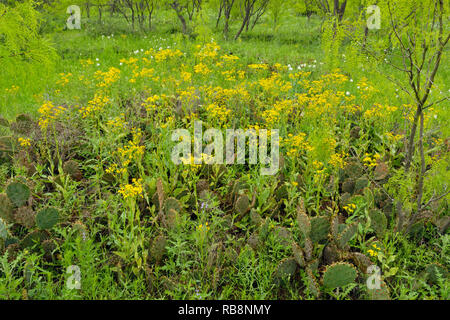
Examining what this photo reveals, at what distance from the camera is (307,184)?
377 centimetres

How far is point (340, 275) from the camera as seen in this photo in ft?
8.04

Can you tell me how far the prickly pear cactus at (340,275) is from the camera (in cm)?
244

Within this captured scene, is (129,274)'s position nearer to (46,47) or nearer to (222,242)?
(222,242)

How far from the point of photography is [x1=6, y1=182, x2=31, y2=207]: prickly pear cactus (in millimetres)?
3076

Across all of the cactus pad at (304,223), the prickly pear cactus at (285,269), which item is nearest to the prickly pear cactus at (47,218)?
the prickly pear cactus at (285,269)

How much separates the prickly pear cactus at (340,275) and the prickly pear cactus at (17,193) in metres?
2.64

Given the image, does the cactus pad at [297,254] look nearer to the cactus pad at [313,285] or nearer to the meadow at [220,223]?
the meadow at [220,223]

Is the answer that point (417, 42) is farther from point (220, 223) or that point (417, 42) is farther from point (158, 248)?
point (158, 248)

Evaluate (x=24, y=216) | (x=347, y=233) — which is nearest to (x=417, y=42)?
(x=347, y=233)

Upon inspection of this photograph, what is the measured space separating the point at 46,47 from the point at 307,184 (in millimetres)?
3889

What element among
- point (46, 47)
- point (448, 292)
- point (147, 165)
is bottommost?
point (448, 292)

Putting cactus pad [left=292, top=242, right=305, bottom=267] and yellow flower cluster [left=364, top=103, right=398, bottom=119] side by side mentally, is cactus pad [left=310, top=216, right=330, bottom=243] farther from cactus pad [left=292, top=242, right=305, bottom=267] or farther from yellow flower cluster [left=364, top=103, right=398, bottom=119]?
yellow flower cluster [left=364, top=103, right=398, bottom=119]
